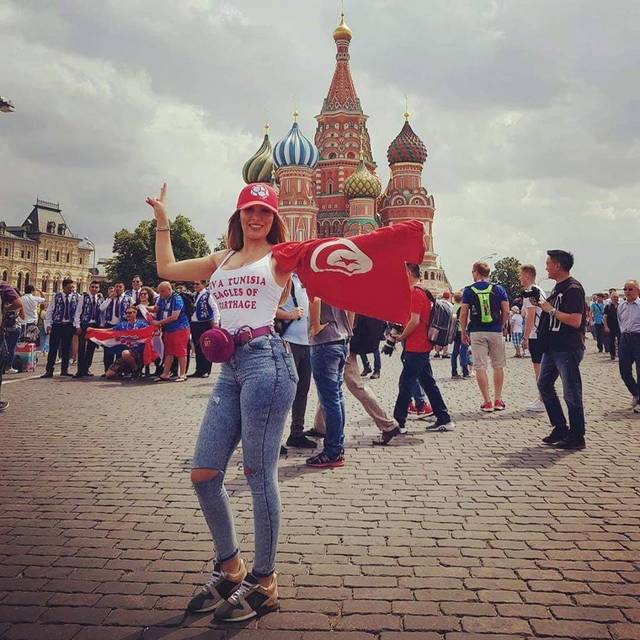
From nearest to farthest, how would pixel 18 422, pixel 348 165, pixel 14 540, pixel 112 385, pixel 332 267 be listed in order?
1. pixel 332 267
2. pixel 14 540
3. pixel 18 422
4. pixel 112 385
5. pixel 348 165

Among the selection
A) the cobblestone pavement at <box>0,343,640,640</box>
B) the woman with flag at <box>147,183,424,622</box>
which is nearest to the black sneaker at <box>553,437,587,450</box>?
the cobblestone pavement at <box>0,343,640,640</box>

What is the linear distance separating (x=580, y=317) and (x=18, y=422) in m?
7.02

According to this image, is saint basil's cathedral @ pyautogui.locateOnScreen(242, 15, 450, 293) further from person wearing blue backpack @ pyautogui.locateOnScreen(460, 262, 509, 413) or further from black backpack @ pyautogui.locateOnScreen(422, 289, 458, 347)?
black backpack @ pyautogui.locateOnScreen(422, 289, 458, 347)

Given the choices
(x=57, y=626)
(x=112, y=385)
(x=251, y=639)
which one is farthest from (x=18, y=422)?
(x=251, y=639)

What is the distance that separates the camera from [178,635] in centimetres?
276

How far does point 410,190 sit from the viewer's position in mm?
70562

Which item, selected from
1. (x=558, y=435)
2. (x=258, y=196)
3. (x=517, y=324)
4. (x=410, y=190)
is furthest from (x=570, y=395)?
(x=410, y=190)

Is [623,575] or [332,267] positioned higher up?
[332,267]

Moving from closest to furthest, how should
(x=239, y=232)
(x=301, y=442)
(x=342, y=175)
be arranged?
1. (x=239, y=232)
2. (x=301, y=442)
3. (x=342, y=175)

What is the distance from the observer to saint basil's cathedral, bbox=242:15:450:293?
6706 cm

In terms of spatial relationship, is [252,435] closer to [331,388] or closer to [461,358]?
[331,388]

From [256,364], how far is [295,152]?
221ft

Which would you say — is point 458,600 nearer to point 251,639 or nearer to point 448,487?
point 251,639

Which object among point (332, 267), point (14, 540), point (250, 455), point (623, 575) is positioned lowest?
point (14, 540)
